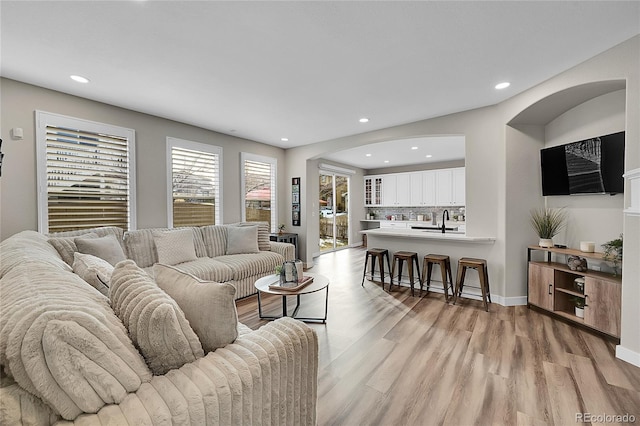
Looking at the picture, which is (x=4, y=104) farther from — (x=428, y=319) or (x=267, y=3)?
(x=428, y=319)

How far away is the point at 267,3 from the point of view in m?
1.77

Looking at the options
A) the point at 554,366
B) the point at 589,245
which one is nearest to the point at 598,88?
the point at 589,245

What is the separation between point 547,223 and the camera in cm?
330

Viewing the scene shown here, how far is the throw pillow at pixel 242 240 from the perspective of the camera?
13.8 feet

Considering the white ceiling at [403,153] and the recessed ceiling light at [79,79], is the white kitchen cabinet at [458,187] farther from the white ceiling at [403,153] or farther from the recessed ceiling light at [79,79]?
the recessed ceiling light at [79,79]

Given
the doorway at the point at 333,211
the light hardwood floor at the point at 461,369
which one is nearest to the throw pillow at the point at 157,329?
the light hardwood floor at the point at 461,369

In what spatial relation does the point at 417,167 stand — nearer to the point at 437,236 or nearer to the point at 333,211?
the point at 333,211

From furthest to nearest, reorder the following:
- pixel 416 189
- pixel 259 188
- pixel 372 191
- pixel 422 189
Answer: pixel 372 191
pixel 416 189
pixel 422 189
pixel 259 188

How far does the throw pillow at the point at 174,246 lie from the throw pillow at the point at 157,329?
2.60 metres

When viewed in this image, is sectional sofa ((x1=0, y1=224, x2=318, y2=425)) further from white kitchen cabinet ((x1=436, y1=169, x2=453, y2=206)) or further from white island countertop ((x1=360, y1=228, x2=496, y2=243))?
white kitchen cabinet ((x1=436, y1=169, x2=453, y2=206))

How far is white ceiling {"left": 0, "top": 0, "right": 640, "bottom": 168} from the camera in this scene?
1.84m

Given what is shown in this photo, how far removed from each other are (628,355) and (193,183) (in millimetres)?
5373

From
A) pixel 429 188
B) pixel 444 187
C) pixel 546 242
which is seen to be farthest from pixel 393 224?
pixel 546 242

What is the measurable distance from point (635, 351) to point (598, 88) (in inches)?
94.5
